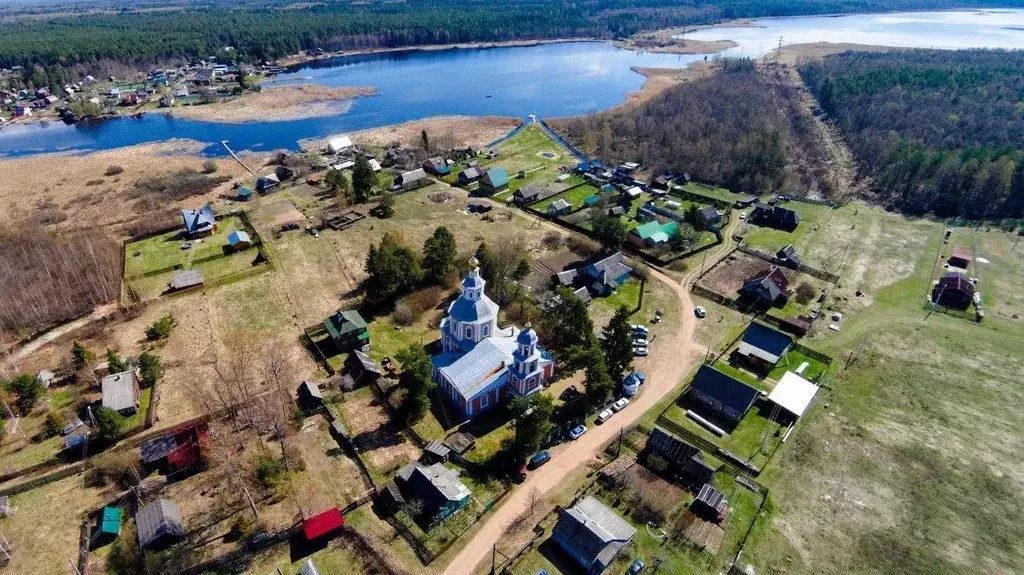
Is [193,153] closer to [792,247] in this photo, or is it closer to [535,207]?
[535,207]

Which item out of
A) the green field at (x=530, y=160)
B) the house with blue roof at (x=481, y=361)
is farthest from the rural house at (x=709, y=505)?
the green field at (x=530, y=160)

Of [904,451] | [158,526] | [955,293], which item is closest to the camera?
[158,526]

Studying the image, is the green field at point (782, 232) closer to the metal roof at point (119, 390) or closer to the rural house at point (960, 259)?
the rural house at point (960, 259)

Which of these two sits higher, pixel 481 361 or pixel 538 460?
pixel 481 361

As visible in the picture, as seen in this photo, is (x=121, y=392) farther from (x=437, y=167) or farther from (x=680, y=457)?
(x=437, y=167)

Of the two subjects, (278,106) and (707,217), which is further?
(278,106)

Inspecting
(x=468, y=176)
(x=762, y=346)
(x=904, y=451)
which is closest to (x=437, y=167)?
(x=468, y=176)

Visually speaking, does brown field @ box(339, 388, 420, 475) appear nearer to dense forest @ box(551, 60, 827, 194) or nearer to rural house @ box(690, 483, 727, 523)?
rural house @ box(690, 483, 727, 523)

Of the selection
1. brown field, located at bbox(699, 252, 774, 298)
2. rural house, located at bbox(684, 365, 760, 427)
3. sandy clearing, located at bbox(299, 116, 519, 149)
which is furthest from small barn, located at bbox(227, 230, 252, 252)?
Result: brown field, located at bbox(699, 252, 774, 298)
